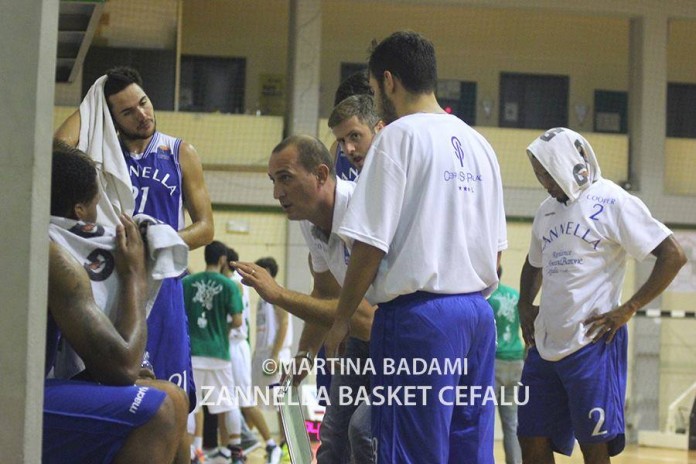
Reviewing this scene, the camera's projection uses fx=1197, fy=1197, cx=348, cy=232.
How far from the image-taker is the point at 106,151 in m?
6.13

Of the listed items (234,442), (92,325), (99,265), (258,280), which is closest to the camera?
(92,325)

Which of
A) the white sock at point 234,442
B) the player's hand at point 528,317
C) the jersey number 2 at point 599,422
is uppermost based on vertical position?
the player's hand at point 528,317

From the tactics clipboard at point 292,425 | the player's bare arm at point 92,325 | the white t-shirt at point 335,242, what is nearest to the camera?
the player's bare arm at point 92,325

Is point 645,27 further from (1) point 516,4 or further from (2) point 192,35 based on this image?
(2) point 192,35

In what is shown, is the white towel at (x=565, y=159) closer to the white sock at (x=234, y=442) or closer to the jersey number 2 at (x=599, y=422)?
the jersey number 2 at (x=599, y=422)

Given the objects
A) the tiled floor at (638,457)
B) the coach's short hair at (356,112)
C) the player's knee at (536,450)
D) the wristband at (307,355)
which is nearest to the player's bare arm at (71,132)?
the coach's short hair at (356,112)

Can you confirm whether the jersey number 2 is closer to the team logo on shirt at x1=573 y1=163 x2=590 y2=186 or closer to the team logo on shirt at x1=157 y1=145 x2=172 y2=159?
the team logo on shirt at x1=573 y1=163 x2=590 y2=186

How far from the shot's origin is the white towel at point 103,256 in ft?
14.3

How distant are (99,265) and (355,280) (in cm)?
101

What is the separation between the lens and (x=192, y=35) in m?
21.0

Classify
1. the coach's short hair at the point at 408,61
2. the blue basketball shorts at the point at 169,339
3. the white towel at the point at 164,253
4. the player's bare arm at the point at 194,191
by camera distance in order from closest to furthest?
the white towel at the point at 164,253 → the coach's short hair at the point at 408,61 → the blue basketball shorts at the point at 169,339 → the player's bare arm at the point at 194,191

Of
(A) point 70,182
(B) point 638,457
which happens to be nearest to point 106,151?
(A) point 70,182

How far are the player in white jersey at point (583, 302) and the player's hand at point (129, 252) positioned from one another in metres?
3.21

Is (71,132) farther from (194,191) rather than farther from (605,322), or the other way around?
(605,322)
